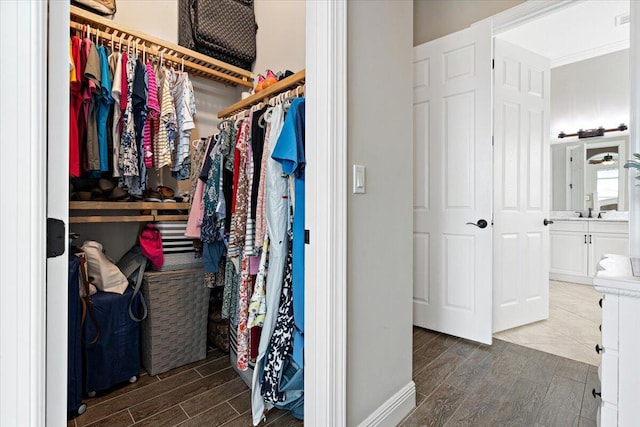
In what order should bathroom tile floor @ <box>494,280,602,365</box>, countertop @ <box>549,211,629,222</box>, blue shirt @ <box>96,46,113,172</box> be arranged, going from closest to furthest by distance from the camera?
blue shirt @ <box>96,46,113,172</box> < bathroom tile floor @ <box>494,280,602,365</box> < countertop @ <box>549,211,629,222</box>

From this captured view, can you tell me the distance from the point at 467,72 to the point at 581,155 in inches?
133

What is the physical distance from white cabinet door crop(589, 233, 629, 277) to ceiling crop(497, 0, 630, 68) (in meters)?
2.29

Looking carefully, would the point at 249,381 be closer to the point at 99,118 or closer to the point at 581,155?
the point at 99,118

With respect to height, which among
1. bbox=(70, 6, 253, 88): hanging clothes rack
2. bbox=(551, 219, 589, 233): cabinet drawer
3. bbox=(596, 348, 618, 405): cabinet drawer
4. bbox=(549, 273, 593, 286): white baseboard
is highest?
bbox=(70, 6, 253, 88): hanging clothes rack

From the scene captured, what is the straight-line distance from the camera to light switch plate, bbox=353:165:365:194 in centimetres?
131

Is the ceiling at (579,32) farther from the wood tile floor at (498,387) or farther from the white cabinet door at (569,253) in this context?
the wood tile floor at (498,387)

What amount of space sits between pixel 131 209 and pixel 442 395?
217cm

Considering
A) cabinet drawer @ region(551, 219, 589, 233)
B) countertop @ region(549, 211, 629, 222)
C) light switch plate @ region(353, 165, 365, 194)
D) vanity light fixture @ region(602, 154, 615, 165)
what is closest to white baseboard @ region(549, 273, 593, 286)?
cabinet drawer @ region(551, 219, 589, 233)

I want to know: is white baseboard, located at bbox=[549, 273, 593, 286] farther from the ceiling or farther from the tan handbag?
the tan handbag

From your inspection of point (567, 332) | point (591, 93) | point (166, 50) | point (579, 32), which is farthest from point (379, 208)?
point (591, 93)

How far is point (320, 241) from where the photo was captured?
1.22 meters

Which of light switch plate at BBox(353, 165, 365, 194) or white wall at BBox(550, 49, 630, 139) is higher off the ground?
white wall at BBox(550, 49, 630, 139)

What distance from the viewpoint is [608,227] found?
4.11m

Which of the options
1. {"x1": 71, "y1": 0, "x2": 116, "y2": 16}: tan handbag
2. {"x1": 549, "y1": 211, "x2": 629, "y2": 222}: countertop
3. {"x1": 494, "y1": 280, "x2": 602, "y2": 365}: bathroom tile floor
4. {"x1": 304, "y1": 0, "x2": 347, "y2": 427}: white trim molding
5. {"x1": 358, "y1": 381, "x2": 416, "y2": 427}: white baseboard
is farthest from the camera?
{"x1": 549, "y1": 211, "x2": 629, "y2": 222}: countertop
